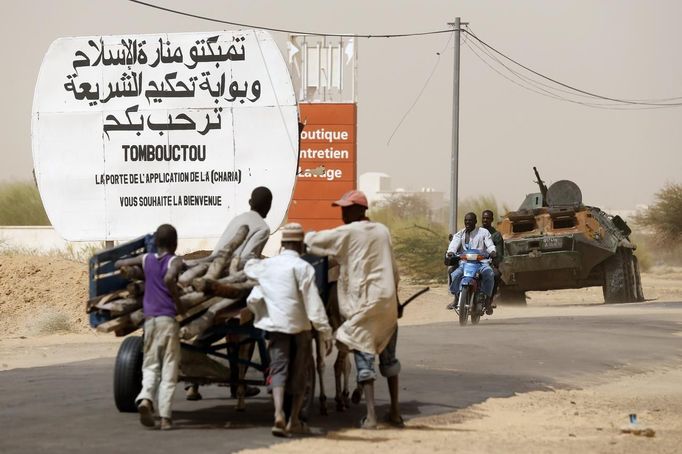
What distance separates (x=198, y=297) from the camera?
10039 mm

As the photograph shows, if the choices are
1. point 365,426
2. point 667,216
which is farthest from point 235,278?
point 667,216

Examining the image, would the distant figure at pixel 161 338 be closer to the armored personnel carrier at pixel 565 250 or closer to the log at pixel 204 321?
the log at pixel 204 321

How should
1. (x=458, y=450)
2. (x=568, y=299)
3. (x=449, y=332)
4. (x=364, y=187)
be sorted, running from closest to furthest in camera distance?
(x=458, y=450), (x=449, y=332), (x=568, y=299), (x=364, y=187)

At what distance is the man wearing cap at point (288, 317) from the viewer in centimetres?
979

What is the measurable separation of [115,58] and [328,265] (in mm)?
14692

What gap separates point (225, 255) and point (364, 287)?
1.09 metres

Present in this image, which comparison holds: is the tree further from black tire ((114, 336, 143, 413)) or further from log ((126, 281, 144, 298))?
log ((126, 281, 144, 298))

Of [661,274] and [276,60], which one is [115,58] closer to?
[276,60]

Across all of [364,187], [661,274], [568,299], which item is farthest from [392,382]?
[364,187]

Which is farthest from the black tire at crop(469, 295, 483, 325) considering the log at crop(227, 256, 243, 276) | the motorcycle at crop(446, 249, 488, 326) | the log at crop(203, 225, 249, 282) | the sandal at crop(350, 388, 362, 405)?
the log at crop(227, 256, 243, 276)

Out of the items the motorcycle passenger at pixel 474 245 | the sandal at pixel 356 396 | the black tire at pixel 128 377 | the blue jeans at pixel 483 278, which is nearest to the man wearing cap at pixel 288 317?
the black tire at pixel 128 377

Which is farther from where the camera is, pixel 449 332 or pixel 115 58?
pixel 115 58

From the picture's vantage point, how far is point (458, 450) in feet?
30.9

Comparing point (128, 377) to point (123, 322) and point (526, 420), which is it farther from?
point (526, 420)
